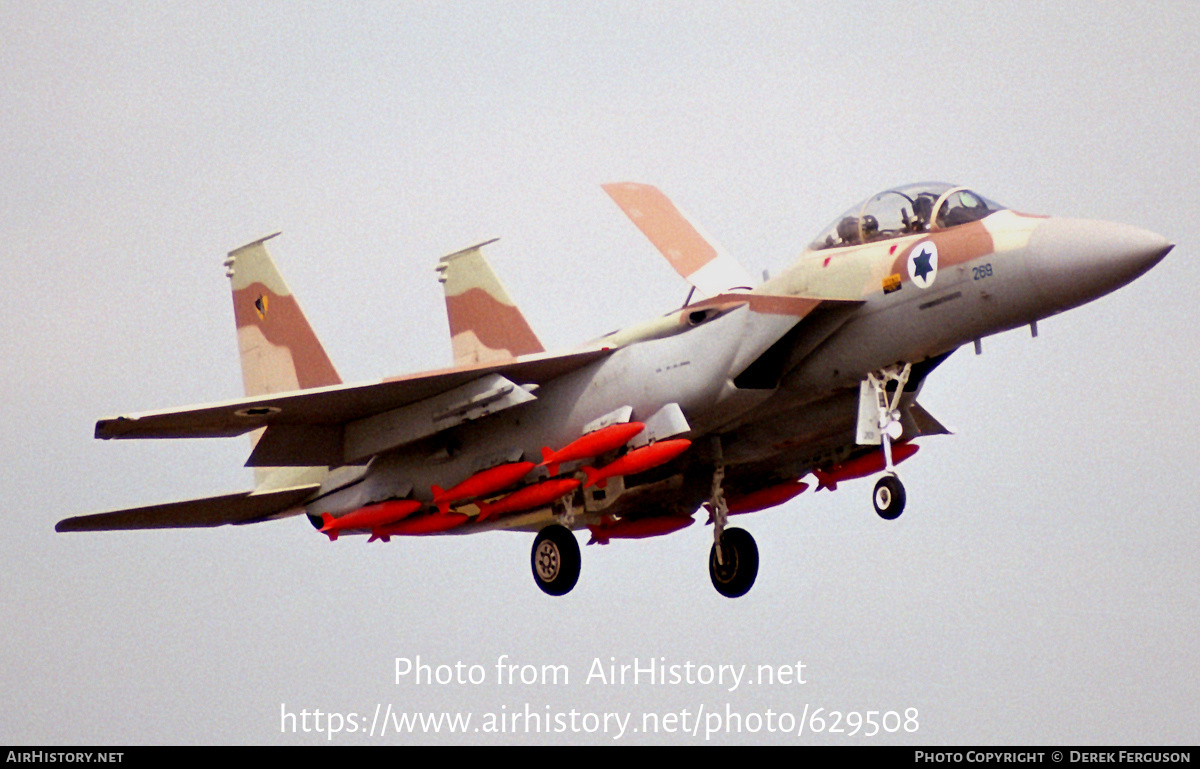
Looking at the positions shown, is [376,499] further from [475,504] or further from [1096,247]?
[1096,247]

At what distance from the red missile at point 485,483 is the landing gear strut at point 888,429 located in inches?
157

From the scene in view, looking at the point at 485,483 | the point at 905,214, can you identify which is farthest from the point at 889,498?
the point at 485,483

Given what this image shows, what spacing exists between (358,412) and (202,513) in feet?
10.3

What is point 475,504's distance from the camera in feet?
74.2

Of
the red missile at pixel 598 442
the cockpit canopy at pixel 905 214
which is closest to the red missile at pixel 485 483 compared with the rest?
the red missile at pixel 598 442

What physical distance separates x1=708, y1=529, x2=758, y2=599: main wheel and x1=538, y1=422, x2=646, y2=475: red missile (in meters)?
2.54

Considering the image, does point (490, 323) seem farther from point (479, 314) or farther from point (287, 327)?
point (287, 327)

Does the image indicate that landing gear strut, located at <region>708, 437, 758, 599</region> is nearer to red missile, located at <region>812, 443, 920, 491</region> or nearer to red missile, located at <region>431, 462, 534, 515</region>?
red missile, located at <region>812, 443, 920, 491</region>

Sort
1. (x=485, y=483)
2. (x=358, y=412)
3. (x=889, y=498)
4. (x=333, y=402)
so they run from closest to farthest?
1. (x=889, y=498)
2. (x=333, y=402)
3. (x=485, y=483)
4. (x=358, y=412)

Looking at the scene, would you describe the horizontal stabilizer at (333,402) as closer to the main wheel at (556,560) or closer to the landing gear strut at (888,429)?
the main wheel at (556,560)

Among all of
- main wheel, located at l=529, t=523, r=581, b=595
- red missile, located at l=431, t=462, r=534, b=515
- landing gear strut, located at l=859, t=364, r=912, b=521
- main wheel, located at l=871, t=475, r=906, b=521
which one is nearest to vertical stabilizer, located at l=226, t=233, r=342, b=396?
red missile, located at l=431, t=462, r=534, b=515

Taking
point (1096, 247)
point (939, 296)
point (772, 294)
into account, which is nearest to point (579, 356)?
point (772, 294)

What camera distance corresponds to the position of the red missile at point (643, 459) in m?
20.4

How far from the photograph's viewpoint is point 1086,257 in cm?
1883
